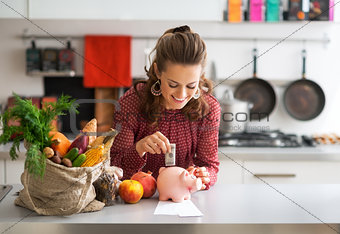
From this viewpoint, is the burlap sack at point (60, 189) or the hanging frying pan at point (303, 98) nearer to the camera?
the burlap sack at point (60, 189)

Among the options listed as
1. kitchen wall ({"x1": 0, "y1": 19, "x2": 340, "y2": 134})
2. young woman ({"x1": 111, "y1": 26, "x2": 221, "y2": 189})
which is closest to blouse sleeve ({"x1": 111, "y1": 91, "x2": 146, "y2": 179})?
young woman ({"x1": 111, "y1": 26, "x2": 221, "y2": 189})

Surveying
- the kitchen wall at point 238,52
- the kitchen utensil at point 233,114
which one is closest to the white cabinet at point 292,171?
the kitchen utensil at point 233,114

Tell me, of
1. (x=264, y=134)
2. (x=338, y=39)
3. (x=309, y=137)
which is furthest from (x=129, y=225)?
(x=338, y=39)

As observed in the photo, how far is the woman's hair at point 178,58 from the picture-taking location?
1236mm

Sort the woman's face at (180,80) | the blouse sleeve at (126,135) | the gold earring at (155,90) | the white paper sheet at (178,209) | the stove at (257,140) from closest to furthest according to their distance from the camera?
the white paper sheet at (178,209) < the woman's face at (180,80) < the gold earring at (155,90) < the blouse sleeve at (126,135) < the stove at (257,140)

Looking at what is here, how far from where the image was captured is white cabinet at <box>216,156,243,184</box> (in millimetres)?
2340

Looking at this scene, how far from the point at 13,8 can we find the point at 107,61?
630 mm

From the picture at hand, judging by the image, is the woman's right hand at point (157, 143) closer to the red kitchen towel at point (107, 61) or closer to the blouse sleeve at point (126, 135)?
the blouse sleeve at point (126, 135)

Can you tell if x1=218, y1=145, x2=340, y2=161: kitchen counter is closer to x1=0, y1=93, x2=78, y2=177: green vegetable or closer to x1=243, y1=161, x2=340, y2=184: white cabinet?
x1=243, y1=161, x2=340, y2=184: white cabinet

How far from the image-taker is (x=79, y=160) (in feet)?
3.50

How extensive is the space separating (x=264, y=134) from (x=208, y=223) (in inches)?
61.5

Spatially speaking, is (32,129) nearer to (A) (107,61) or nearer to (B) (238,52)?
(A) (107,61)

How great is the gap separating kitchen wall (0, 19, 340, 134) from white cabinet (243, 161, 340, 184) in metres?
0.52

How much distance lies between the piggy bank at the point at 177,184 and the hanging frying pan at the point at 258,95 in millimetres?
1640
